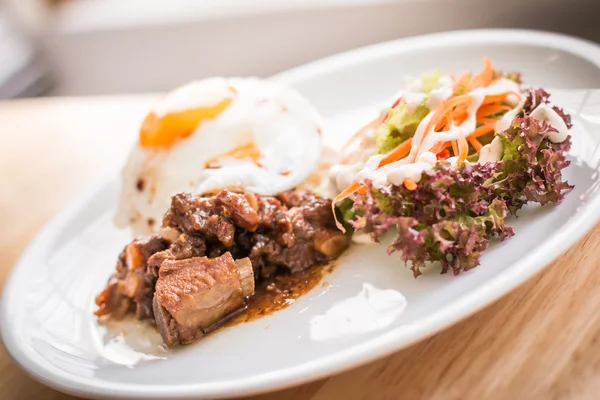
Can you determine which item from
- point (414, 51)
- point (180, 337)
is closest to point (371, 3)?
point (414, 51)

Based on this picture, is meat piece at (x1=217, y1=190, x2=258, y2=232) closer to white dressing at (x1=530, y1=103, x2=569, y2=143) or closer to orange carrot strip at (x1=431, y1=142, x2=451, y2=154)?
orange carrot strip at (x1=431, y1=142, x2=451, y2=154)

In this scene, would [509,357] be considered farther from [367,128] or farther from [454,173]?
[367,128]

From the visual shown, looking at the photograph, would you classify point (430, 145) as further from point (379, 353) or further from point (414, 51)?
point (414, 51)

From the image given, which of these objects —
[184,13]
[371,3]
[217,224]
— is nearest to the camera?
[217,224]

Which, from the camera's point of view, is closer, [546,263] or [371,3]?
[546,263]

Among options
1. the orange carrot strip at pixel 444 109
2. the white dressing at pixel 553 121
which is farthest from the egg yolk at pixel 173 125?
the white dressing at pixel 553 121

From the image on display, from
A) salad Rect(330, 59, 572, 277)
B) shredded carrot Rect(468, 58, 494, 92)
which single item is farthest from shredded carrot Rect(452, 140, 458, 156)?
shredded carrot Rect(468, 58, 494, 92)

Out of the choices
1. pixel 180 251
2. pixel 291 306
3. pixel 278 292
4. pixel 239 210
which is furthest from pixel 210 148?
pixel 291 306
